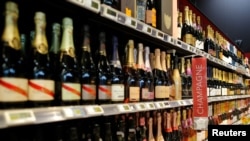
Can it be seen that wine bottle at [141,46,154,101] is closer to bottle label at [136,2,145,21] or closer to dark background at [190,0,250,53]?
bottle label at [136,2,145,21]

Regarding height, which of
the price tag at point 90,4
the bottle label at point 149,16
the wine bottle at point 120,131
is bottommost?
the wine bottle at point 120,131

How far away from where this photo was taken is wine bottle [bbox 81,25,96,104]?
1.32 m

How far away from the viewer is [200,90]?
2.60 m

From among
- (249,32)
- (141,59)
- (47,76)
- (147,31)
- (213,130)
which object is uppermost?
(249,32)

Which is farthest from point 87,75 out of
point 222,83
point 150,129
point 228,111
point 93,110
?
point 228,111

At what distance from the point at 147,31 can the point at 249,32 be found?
677 cm

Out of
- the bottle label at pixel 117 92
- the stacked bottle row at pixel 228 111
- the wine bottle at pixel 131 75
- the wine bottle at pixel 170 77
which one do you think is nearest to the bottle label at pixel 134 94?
the wine bottle at pixel 131 75

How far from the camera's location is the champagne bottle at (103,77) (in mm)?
1428

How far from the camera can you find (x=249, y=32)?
780cm

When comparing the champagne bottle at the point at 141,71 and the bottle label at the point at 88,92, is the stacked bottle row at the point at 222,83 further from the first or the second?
the bottle label at the point at 88,92

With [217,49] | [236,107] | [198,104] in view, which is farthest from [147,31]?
[236,107]

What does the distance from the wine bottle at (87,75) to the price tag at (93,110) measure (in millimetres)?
62

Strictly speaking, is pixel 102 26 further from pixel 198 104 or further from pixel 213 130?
pixel 213 130

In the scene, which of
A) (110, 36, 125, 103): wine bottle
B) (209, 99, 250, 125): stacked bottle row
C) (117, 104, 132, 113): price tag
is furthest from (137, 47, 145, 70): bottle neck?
(209, 99, 250, 125): stacked bottle row
